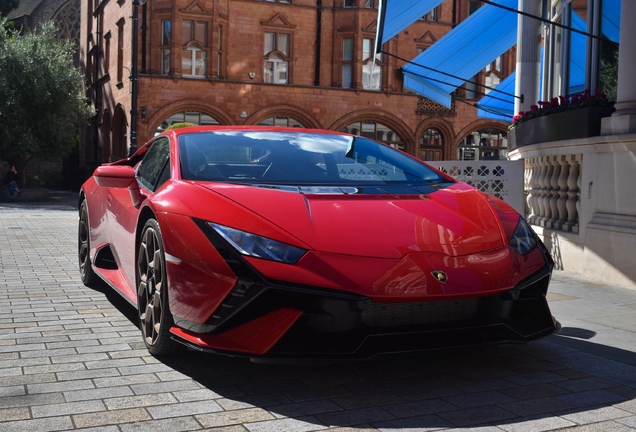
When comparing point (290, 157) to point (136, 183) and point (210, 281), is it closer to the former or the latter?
point (136, 183)

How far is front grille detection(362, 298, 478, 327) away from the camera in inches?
138

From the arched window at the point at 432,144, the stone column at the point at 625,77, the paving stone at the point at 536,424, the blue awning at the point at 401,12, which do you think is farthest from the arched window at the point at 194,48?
the paving stone at the point at 536,424

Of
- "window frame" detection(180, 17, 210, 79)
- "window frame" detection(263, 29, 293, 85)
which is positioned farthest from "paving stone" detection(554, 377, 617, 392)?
"window frame" detection(263, 29, 293, 85)

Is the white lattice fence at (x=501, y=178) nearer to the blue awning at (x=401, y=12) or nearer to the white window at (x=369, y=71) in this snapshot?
the blue awning at (x=401, y=12)

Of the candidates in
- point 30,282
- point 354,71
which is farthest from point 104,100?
point 30,282

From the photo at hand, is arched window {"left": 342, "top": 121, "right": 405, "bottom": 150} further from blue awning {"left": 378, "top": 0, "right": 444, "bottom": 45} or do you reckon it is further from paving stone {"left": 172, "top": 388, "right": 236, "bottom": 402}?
paving stone {"left": 172, "top": 388, "right": 236, "bottom": 402}

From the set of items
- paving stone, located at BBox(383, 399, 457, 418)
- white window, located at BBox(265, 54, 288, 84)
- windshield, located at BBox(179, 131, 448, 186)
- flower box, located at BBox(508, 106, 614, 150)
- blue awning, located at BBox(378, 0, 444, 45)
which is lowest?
paving stone, located at BBox(383, 399, 457, 418)

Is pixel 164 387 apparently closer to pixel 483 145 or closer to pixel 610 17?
pixel 610 17

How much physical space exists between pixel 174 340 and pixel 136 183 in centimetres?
136

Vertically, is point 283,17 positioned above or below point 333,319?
above

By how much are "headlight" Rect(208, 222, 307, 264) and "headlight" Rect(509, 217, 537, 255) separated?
1190 millimetres

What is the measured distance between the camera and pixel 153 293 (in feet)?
13.8

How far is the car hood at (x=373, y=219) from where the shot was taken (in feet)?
11.8

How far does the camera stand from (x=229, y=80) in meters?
33.1
